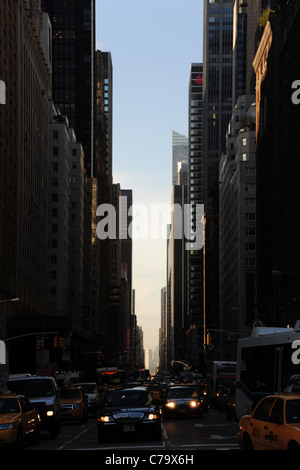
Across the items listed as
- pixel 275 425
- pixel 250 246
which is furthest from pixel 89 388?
pixel 250 246

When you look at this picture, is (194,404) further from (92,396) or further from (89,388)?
(89,388)

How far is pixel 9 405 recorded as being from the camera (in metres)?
26.3

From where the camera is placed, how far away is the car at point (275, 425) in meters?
16.6

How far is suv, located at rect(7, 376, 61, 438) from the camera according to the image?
3145 cm

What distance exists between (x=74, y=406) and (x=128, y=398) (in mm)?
15468

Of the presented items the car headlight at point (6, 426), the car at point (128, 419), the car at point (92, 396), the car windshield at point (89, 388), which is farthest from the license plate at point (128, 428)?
the car windshield at point (89, 388)

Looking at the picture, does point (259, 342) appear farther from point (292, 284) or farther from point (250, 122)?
point (250, 122)

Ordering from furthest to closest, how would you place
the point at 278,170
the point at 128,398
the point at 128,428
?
1. the point at 278,170
2. the point at 128,398
3. the point at 128,428

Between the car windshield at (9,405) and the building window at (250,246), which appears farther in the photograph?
the building window at (250,246)

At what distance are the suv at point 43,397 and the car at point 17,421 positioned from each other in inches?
118

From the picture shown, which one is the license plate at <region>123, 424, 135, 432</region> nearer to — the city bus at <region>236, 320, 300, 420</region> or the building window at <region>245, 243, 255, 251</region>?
the city bus at <region>236, 320, 300, 420</region>

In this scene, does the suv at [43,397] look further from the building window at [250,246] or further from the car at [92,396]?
the building window at [250,246]

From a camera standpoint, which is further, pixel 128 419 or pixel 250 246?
pixel 250 246
